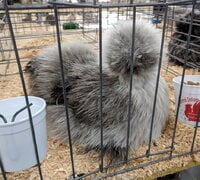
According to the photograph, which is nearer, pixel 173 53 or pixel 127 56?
pixel 127 56

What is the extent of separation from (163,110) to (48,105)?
469 millimetres

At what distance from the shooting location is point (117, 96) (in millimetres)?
830

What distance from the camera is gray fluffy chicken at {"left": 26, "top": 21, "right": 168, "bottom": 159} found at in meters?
0.80

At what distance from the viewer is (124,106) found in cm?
83

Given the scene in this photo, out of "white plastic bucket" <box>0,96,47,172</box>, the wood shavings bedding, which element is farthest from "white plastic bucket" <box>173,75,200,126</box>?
"white plastic bucket" <box>0,96,47,172</box>

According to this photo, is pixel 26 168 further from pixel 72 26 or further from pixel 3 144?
pixel 72 26

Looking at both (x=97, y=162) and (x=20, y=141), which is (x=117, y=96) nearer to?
(x=97, y=162)

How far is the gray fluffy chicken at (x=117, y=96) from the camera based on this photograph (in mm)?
796

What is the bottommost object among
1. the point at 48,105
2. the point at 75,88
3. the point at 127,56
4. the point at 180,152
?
the point at 180,152

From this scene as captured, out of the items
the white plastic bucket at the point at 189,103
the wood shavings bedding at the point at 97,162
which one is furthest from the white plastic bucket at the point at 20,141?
the white plastic bucket at the point at 189,103

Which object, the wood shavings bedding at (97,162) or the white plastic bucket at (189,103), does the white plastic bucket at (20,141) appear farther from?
the white plastic bucket at (189,103)

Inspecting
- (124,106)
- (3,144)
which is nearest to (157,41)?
(124,106)

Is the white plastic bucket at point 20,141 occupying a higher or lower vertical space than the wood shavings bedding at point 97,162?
higher

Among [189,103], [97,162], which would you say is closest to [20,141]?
[97,162]
